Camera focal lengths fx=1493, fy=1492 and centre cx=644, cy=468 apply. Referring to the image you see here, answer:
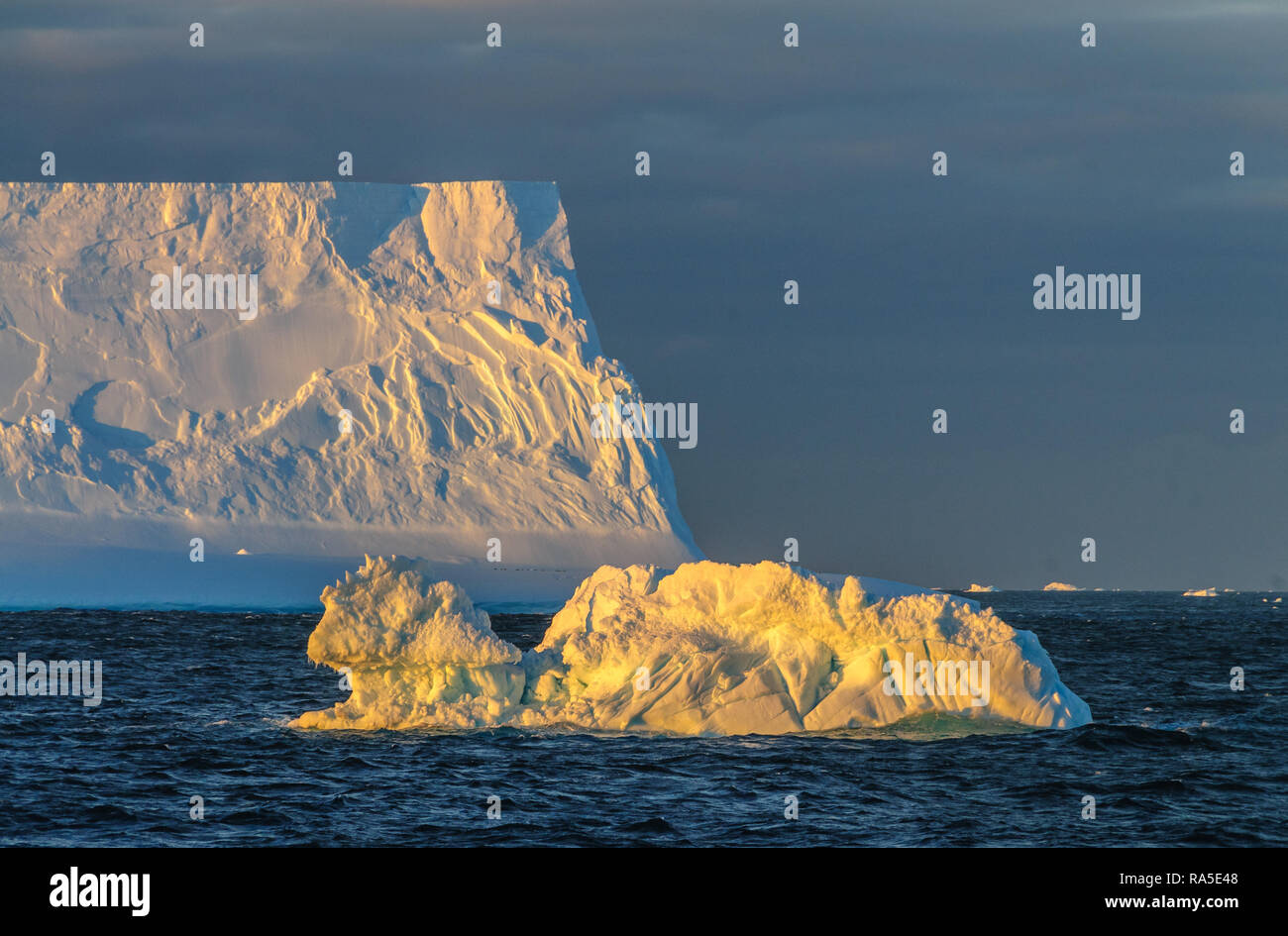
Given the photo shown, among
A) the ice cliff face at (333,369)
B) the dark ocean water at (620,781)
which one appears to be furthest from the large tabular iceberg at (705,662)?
the ice cliff face at (333,369)

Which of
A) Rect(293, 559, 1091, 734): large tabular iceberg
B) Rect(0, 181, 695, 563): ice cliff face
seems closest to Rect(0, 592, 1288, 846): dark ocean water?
Rect(293, 559, 1091, 734): large tabular iceberg

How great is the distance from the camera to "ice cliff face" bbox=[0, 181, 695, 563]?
67875 millimetres

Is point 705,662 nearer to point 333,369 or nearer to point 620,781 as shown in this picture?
point 620,781

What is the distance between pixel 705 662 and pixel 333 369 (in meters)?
53.1

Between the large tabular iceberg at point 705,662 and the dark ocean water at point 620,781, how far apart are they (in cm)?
53

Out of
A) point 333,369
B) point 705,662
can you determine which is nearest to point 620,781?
point 705,662

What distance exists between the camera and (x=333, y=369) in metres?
71.6

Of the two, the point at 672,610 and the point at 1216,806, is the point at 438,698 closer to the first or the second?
the point at 672,610

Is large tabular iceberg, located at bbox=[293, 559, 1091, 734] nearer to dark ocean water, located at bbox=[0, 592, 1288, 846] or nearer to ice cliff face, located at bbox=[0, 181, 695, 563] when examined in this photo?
dark ocean water, located at bbox=[0, 592, 1288, 846]

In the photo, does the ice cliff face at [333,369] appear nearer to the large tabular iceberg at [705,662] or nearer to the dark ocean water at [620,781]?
the dark ocean water at [620,781]

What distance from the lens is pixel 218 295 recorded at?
73.1 meters

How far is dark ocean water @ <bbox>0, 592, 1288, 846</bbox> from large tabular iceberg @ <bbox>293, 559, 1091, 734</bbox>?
0.53 metres

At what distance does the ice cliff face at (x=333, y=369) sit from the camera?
6788 centimetres
